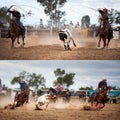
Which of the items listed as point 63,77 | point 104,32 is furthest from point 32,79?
point 104,32

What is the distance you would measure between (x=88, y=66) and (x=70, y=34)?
0.49m

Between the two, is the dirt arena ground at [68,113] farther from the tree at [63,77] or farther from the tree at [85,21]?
the tree at [85,21]

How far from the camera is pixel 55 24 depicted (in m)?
3.97

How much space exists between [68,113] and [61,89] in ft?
1.07

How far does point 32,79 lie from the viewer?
3928 millimetres

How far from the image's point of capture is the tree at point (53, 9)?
3.93 m

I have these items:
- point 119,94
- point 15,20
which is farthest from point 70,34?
point 119,94

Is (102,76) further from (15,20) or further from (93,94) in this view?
(15,20)

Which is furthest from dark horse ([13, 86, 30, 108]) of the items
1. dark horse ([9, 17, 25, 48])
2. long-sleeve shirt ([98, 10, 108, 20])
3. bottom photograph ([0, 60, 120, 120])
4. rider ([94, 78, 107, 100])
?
long-sleeve shirt ([98, 10, 108, 20])

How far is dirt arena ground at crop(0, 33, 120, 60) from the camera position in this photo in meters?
3.96

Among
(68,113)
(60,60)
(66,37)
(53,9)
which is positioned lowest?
(68,113)

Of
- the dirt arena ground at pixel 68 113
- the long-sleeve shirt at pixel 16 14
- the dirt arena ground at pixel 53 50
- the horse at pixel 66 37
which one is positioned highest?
the long-sleeve shirt at pixel 16 14

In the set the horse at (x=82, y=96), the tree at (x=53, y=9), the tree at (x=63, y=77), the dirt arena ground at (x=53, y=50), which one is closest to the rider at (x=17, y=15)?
the dirt arena ground at (x=53, y=50)

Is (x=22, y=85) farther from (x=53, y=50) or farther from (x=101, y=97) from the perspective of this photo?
(x=101, y=97)
